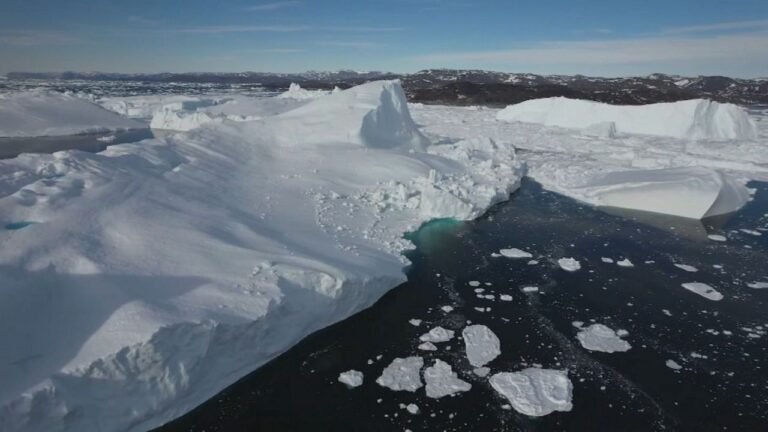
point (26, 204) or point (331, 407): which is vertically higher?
point (26, 204)

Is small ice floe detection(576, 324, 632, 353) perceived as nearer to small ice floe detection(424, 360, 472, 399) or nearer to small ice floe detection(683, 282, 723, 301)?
small ice floe detection(424, 360, 472, 399)

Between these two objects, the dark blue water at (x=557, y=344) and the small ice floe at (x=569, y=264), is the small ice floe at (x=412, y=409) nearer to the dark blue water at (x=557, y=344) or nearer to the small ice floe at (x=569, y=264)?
the dark blue water at (x=557, y=344)

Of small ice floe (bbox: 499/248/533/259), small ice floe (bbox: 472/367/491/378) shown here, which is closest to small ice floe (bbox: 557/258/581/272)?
small ice floe (bbox: 499/248/533/259)

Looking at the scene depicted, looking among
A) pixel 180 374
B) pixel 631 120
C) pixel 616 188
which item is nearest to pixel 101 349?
pixel 180 374

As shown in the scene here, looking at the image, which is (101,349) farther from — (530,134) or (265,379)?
(530,134)

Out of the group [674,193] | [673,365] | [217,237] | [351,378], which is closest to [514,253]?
[673,365]

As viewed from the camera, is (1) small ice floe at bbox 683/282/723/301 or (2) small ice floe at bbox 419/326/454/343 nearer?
(2) small ice floe at bbox 419/326/454/343
